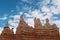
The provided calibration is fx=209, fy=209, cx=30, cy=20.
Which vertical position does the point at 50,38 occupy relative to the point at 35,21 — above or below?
below

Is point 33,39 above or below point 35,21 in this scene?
below

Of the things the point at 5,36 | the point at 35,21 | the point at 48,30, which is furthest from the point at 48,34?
the point at 5,36

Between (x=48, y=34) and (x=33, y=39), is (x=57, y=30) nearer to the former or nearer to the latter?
(x=48, y=34)

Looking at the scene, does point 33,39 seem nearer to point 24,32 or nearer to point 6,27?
point 24,32

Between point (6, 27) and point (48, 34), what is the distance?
6.56m

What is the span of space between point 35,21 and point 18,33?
353 cm

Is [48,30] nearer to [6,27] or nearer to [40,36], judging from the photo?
[40,36]

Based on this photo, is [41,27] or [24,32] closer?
[24,32]

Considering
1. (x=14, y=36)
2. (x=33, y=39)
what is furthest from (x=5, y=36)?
(x=33, y=39)

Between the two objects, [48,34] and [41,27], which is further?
[41,27]

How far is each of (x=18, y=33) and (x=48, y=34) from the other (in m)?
4.41

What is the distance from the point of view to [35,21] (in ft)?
106

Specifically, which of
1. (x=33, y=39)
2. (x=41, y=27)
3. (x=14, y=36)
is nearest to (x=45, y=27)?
(x=41, y=27)

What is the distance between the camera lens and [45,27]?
31.9m
